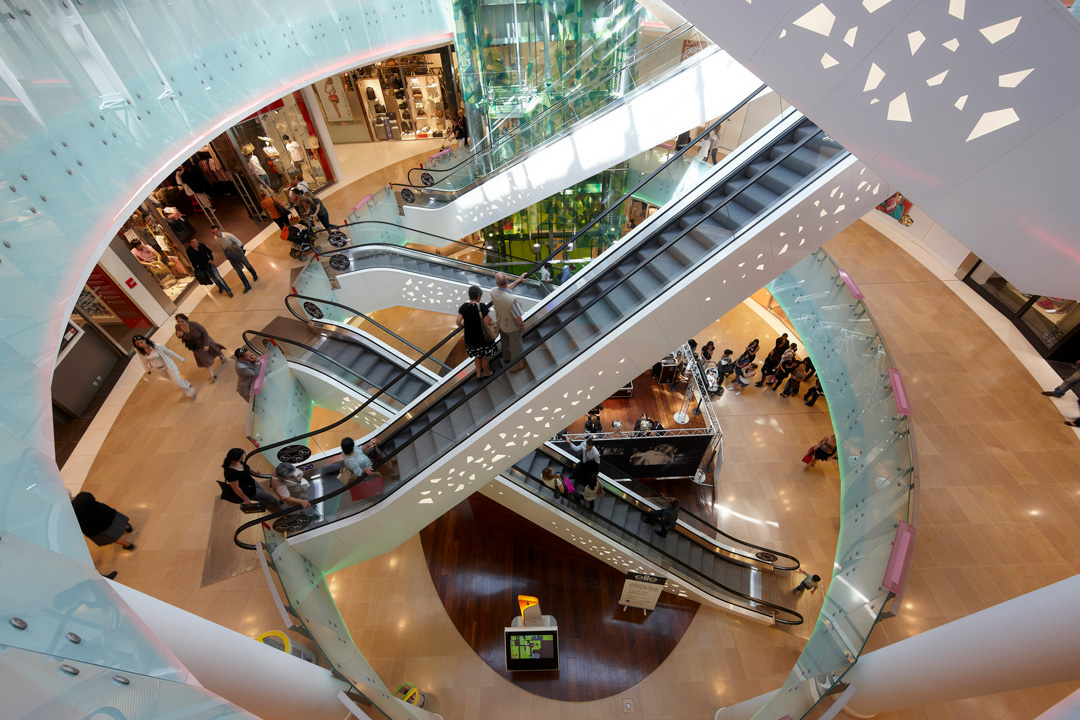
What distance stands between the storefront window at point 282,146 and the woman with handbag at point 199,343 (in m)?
7.04

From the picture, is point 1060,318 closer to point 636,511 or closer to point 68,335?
point 636,511

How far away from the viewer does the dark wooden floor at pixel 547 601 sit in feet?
26.9

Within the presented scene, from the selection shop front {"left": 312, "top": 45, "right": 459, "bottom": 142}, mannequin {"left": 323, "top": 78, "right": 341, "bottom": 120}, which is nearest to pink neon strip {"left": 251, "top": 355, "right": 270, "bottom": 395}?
shop front {"left": 312, "top": 45, "right": 459, "bottom": 142}

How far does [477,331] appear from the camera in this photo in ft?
19.9

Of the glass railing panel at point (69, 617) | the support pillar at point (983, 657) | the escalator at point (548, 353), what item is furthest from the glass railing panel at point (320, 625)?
the support pillar at point (983, 657)

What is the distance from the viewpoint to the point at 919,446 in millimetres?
9344

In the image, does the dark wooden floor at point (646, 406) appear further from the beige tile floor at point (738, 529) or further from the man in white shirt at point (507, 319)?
the man in white shirt at point (507, 319)

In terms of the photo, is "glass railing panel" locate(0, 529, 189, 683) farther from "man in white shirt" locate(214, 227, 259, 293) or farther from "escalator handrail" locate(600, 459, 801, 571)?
"man in white shirt" locate(214, 227, 259, 293)

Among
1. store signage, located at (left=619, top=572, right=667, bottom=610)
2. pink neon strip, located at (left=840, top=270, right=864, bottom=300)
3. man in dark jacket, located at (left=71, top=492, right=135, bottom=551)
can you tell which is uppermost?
pink neon strip, located at (left=840, top=270, right=864, bottom=300)

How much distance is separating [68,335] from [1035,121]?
12831 mm

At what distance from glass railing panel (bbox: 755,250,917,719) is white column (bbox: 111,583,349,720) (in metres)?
5.29

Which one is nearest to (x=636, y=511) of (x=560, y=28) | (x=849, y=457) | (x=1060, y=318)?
(x=849, y=457)

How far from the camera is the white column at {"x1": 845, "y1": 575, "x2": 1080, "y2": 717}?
3.10m

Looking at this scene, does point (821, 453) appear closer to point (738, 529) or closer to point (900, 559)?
point (738, 529)
